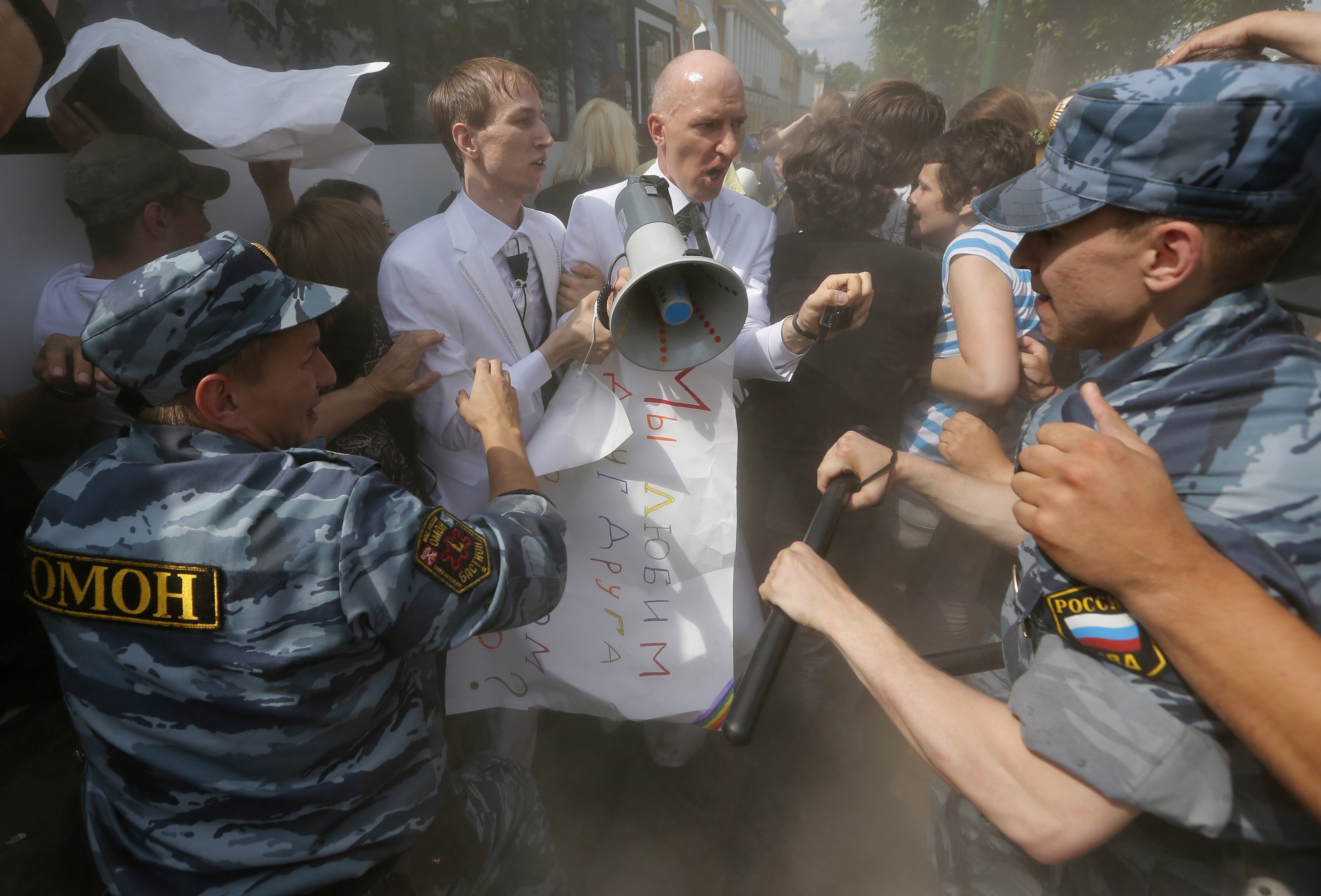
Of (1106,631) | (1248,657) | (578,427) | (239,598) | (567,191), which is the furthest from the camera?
(567,191)

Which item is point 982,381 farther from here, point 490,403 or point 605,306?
point 490,403

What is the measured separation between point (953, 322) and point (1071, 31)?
99.7ft

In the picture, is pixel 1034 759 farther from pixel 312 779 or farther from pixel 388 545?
pixel 312 779

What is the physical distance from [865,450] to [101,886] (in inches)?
85.0

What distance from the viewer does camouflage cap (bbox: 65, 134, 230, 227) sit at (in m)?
1.79

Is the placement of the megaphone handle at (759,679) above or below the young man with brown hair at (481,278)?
below

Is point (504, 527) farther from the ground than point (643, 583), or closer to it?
farther from the ground

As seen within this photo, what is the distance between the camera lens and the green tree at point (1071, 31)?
22.8m

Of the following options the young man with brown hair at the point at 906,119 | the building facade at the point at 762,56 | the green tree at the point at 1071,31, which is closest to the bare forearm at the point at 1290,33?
the young man with brown hair at the point at 906,119

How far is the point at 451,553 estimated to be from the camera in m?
1.21

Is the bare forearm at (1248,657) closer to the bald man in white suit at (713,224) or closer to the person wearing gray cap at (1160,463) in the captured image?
the person wearing gray cap at (1160,463)

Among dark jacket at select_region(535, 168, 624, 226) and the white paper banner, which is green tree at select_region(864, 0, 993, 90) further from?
the white paper banner

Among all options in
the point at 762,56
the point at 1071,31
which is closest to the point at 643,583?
the point at 1071,31

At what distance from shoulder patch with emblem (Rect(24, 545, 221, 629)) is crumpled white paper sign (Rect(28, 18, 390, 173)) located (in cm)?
128
